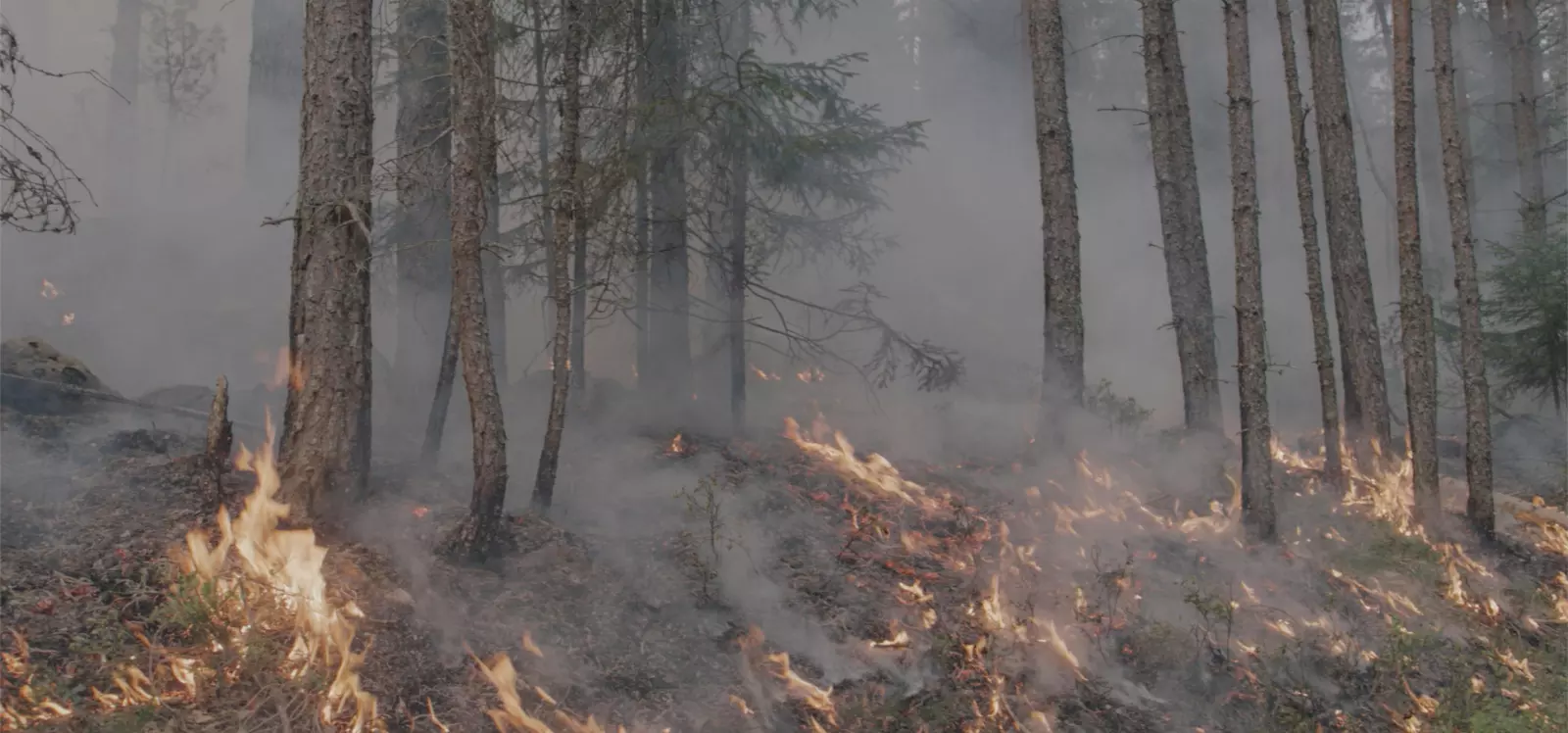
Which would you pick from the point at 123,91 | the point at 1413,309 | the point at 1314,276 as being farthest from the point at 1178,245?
the point at 123,91

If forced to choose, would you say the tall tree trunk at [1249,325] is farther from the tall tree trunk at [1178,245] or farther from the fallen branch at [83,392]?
the fallen branch at [83,392]

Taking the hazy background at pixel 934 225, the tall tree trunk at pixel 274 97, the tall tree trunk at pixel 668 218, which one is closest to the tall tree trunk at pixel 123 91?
the hazy background at pixel 934 225

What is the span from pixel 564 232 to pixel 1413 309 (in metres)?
8.66

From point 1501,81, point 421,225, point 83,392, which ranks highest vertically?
point 1501,81

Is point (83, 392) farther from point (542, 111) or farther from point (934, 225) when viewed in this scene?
point (934, 225)

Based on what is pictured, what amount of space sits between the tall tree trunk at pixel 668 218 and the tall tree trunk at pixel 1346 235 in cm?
771

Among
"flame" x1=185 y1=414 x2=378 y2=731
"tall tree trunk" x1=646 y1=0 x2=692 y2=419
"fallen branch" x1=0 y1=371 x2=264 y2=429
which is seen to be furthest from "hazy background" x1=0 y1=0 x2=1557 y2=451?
"flame" x1=185 y1=414 x2=378 y2=731

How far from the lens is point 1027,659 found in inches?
263

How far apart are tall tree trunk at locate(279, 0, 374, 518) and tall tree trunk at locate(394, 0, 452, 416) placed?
3.79 metres

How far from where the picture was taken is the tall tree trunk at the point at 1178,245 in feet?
36.1

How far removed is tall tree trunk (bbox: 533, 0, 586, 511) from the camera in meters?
7.45

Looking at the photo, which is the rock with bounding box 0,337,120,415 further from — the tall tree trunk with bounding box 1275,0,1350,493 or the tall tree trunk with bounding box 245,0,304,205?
the tall tree trunk with bounding box 1275,0,1350,493

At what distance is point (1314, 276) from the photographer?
1038 cm

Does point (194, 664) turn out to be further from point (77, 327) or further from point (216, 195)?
point (216, 195)
